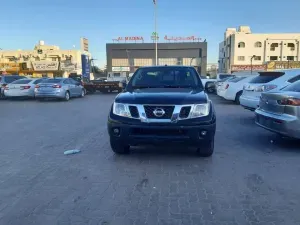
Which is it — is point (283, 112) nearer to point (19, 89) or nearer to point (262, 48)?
point (19, 89)

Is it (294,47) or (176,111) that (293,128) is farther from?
(294,47)

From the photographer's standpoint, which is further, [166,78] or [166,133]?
[166,78]

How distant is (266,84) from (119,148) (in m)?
5.59

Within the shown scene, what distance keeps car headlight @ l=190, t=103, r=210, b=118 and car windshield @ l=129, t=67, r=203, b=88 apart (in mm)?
1200

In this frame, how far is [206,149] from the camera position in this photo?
5281 mm

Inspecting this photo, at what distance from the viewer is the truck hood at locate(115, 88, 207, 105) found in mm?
4824

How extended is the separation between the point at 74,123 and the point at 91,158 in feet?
13.9

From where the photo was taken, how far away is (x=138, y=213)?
11.0 feet

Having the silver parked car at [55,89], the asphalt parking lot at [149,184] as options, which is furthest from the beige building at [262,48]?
the asphalt parking lot at [149,184]

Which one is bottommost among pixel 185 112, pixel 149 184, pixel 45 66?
pixel 149 184

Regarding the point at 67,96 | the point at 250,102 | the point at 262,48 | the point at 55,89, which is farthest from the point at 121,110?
the point at 262,48

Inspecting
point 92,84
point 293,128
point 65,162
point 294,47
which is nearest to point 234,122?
point 293,128

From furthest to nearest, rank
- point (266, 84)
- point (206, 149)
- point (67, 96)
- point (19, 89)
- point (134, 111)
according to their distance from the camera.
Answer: point (67, 96)
point (19, 89)
point (266, 84)
point (206, 149)
point (134, 111)

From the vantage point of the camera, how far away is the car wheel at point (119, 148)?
5.39 meters
